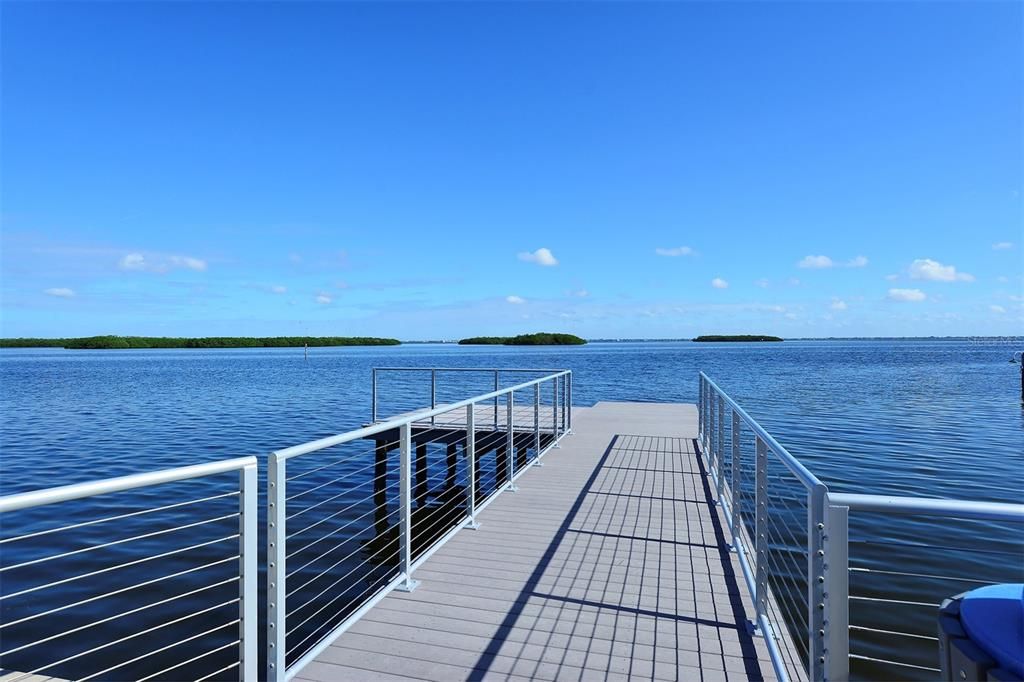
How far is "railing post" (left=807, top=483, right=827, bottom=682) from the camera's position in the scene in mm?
1740

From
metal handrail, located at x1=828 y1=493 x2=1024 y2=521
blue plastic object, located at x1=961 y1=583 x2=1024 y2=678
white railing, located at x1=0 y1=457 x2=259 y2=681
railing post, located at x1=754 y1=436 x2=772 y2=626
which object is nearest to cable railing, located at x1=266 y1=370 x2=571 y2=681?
white railing, located at x1=0 y1=457 x2=259 y2=681

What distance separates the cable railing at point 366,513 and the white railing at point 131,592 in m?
0.15

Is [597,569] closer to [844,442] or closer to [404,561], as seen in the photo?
[404,561]

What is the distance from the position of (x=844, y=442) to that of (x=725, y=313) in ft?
128

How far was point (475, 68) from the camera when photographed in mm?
14078

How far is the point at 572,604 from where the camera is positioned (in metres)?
3.08

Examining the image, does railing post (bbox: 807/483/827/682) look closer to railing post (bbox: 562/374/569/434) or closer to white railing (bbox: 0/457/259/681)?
white railing (bbox: 0/457/259/681)

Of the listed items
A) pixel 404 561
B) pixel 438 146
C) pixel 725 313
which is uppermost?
pixel 438 146

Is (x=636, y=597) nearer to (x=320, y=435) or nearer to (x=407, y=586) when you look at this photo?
(x=407, y=586)

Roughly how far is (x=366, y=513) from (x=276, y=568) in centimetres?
353

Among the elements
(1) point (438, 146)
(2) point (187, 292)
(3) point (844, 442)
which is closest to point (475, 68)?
(1) point (438, 146)

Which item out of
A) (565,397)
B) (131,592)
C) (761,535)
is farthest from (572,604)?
(565,397)

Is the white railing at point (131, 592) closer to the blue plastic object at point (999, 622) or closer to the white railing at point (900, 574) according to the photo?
the white railing at point (900, 574)

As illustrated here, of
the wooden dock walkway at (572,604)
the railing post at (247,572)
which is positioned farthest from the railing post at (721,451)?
the railing post at (247,572)
